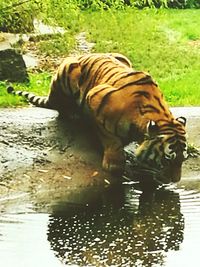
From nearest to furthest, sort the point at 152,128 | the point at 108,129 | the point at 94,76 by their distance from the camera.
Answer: the point at 152,128 < the point at 108,129 < the point at 94,76

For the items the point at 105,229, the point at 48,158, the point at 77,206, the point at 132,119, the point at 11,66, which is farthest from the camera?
the point at 11,66

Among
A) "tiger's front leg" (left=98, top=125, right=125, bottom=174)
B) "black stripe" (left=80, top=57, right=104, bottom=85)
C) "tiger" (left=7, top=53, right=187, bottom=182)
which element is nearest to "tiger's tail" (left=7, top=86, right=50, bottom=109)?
"black stripe" (left=80, top=57, right=104, bottom=85)

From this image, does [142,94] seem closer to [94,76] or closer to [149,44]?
[94,76]

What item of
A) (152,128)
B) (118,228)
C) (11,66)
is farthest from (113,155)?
(11,66)

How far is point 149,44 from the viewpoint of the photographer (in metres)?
16.4

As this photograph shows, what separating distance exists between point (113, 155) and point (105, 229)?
4.47 feet

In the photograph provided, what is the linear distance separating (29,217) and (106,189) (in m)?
1.03

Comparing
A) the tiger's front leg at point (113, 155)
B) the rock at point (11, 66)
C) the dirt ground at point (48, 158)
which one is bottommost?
the rock at point (11, 66)

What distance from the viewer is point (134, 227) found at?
19.7ft

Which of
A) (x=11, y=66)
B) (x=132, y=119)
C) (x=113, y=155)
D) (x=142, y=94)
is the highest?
(x=142, y=94)

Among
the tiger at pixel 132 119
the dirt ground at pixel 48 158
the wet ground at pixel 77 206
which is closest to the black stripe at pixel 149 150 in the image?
the tiger at pixel 132 119

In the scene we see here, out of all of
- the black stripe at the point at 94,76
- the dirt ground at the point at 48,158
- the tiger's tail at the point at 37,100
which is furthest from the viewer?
the tiger's tail at the point at 37,100

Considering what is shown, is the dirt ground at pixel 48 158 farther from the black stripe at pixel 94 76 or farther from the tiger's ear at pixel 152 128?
the tiger's ear at pixel 152 128

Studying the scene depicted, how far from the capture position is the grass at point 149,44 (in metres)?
12.3
